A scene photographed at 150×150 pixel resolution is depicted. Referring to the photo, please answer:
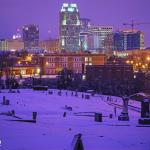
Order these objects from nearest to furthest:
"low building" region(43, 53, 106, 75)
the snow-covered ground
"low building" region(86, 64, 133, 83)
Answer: the snow-covered ground → "low building" region(86, 64, 133, 83) → "low building" region(43, 53, 106, 75)

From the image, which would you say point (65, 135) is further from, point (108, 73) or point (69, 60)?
point (69, 60)

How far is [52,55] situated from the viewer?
146625 millimetres

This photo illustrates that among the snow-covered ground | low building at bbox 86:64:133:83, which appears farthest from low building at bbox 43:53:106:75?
the snow-covered ground

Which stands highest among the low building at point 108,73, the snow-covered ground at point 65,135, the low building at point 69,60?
the low building at point 69,60

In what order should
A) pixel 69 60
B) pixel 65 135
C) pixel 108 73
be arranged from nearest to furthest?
pixel 65 135 → pixel 108 73 → pixel 69 60

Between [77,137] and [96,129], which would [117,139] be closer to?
[96,129]

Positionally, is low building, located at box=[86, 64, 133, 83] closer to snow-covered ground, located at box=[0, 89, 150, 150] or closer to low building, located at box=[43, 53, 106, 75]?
low building, located at box=[43, 53, 106, 75]

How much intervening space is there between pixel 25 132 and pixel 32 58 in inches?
5689

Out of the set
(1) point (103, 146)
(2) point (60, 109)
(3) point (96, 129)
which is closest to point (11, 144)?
(1) point (103, 146)

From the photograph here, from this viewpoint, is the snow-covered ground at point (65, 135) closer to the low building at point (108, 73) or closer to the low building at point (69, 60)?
the low building at point (108, 73)

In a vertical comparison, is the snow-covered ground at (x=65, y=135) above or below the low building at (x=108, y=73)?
below

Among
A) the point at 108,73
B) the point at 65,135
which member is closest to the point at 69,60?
the point at 108,73

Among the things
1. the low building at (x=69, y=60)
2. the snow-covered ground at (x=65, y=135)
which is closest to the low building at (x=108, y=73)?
the low building at (x=69, y=60)

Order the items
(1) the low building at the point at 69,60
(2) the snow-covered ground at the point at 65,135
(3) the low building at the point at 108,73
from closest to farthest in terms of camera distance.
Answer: (2) the snow-covered ground at the point at 65,135 → (3) the low building at the point at 108,73 → (1) the low building at the point at 69,60
